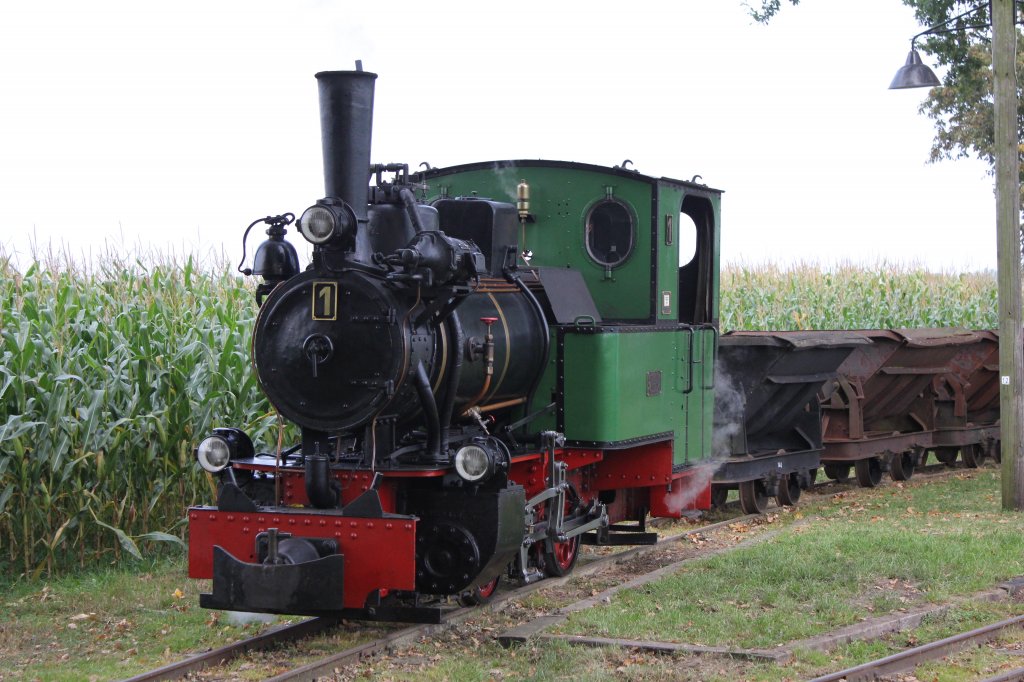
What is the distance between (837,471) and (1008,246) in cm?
367

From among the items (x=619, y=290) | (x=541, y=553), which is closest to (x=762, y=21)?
(x=619, y=290)

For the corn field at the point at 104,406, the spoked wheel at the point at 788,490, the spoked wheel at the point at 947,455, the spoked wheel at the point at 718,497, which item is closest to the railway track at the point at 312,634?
the corn field at the point at 104,406

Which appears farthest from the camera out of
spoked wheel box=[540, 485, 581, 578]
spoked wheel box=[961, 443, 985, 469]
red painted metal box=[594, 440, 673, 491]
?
spoked wheel box=[961, 443, 985, 469]

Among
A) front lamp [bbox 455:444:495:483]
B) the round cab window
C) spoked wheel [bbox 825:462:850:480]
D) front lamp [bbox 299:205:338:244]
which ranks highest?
the round cab window

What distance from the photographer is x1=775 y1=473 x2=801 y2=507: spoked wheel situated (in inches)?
477

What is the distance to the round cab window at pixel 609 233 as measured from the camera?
28.3 feet

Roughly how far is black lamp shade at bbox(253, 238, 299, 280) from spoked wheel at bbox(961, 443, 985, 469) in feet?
36.1

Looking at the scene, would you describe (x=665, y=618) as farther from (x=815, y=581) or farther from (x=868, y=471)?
(x=868, y=471)

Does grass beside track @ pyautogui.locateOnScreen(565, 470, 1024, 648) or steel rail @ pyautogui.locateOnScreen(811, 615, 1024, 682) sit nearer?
steel rail @ pyautogui.locateOnScreen(811, 615, 1024, 682)

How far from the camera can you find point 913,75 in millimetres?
12094

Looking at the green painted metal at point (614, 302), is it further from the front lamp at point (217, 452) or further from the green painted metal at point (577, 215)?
the front lamp at point (217, 452)

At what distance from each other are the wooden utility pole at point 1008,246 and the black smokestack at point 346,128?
720cm

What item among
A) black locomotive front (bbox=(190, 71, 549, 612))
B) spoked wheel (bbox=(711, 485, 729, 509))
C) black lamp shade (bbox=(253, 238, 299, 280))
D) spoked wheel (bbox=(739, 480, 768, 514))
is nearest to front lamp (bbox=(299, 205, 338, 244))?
black locomotive front (bbox=(190, 71, 549, 612))

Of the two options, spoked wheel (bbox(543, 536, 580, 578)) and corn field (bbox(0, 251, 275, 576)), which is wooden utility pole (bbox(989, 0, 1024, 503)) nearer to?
spoked wheel (bbox(543, 536, 580, 578))
